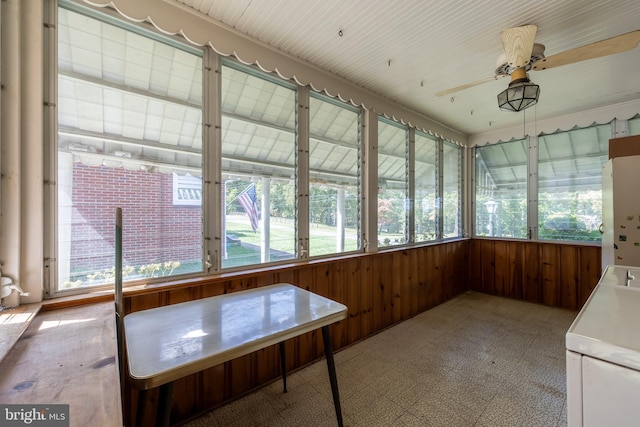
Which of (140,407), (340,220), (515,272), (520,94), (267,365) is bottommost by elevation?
(267,365)

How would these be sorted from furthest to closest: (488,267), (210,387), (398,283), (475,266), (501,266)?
(475,266) → (488,267) → (501,266) → (398,283) → (210,387)

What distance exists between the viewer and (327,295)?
8.40ft

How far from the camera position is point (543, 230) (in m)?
4.10

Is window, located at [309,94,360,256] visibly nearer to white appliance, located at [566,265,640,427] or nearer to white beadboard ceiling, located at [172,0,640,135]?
white beadboard ceiling, located at [172,0,640,135]

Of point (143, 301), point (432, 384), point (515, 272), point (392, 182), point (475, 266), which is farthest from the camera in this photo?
point (475, 266)

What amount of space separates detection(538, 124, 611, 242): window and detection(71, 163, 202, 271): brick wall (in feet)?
15.9

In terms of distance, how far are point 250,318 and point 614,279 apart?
6.56 feet

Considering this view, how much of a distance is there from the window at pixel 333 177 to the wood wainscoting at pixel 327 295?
0.26 m

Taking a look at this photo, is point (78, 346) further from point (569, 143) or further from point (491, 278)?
point (569, 143)

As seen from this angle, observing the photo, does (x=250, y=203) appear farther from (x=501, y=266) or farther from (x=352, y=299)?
(x=501, y=266)

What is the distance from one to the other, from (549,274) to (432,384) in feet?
10.2

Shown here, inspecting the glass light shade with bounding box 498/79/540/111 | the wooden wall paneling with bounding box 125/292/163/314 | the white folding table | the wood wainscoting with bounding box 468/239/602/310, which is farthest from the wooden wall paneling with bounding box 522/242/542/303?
the wooden wall paneling with bounding box 125/292/163/314

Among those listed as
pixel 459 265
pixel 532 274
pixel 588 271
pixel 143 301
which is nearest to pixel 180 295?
pixel 143 301

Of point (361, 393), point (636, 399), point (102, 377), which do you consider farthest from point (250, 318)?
point (636, 399)
